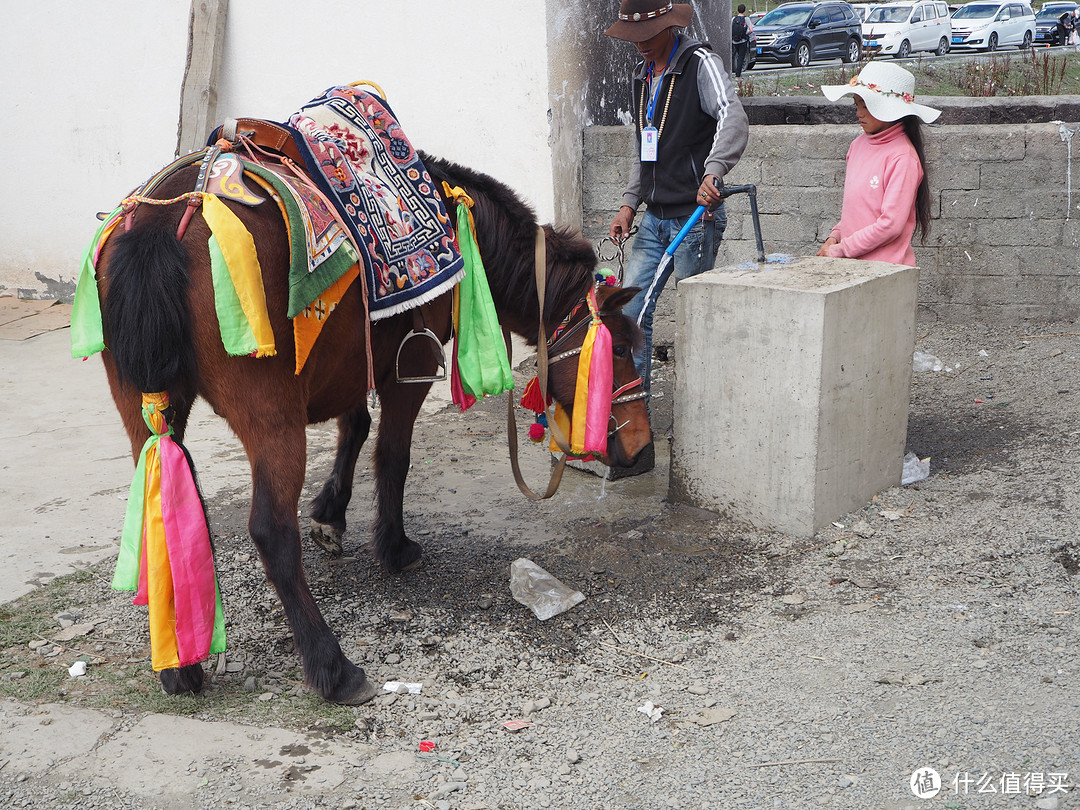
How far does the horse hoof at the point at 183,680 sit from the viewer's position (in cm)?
277

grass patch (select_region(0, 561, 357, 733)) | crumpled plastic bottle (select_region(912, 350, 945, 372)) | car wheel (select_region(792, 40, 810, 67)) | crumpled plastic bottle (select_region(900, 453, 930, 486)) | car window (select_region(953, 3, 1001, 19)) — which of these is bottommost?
grass patch (select_region(0, 561, 357, 733))

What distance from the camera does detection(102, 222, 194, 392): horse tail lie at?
2.45 meters

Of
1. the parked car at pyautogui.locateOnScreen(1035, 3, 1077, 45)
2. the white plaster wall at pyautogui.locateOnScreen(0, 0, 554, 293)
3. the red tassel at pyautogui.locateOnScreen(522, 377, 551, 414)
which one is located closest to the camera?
the red tassel at pyautogui.locateOnScreen(522, 377, 551, 414)

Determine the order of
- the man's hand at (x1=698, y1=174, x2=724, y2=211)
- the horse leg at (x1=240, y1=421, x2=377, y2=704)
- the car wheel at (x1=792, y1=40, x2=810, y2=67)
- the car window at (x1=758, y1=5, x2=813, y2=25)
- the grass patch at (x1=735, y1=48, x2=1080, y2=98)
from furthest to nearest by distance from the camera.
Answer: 1. the car window at (x1=758, y1=5, x2=813, y2=25)
2. the car wheel at (x1=792, y1=40, x2=810, y2=67)
3. the grass patch at (x1=735, y1=48, x2=1080, y2=98)
4. the man's hand at (x1=698, y1=174, x2=724, y2=211)
5. the horse leg at (x1=240, y1=421, x2=377, y2=704)

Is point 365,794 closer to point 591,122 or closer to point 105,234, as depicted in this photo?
point 105,234

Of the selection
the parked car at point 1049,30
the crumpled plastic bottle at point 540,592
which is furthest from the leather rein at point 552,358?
the parked car at point 1049,30

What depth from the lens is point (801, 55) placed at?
2462 centimetres

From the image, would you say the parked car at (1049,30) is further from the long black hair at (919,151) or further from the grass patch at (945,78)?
the long black hair at (919,151)

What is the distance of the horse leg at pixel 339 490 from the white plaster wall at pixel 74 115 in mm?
4767

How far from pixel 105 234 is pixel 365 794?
5.35 feet

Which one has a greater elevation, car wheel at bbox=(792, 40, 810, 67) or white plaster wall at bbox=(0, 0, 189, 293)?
car wheel at bbox=(792, 40, 810, 67)

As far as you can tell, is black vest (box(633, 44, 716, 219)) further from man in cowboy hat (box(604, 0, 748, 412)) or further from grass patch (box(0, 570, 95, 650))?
grass patch (box(0, 570, 95, 650))

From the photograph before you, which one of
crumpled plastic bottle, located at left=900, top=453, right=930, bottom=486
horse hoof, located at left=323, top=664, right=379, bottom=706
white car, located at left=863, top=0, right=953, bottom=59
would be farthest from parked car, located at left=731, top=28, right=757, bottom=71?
horse hoof, located at left=323, top=664, right=379, bottom=706

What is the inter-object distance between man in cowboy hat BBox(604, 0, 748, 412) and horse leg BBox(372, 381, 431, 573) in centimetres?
130
